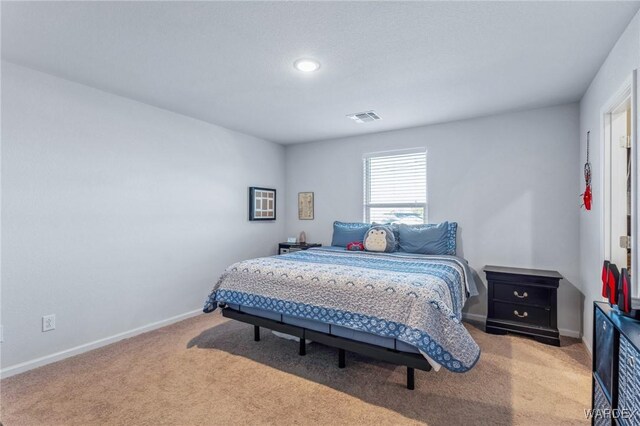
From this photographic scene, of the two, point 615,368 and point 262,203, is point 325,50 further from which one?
point 262,203

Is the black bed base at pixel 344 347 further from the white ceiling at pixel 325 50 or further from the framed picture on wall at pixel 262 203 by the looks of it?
the white ceiling at pixel 325 50

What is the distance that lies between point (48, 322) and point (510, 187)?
15.4ft

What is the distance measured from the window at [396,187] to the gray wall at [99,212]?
200 centimetres

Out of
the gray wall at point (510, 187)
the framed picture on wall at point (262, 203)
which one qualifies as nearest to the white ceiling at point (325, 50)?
the gray wall at point (510, 187)

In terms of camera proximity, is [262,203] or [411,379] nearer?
[411,379]

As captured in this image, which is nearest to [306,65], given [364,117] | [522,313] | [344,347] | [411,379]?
[364,117]

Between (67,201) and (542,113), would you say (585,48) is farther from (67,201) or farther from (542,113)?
(67,201)

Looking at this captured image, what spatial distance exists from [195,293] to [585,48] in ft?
14.4

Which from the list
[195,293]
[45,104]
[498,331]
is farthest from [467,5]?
[195,293]

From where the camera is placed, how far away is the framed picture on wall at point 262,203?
15.1 ft

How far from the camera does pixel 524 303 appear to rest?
10.3ft

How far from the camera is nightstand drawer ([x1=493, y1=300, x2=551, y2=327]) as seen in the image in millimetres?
3037

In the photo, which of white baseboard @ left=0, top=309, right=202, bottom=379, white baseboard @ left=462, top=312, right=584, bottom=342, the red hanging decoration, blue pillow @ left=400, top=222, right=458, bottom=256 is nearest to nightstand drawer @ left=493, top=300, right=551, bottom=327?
white baseboard @ left=462, top=312, right=584, bottom=342

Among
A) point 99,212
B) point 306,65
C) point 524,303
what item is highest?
point 306,65
